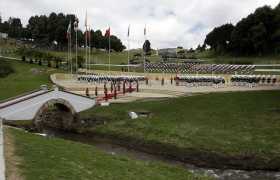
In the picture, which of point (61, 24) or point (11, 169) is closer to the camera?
point (11, 169)

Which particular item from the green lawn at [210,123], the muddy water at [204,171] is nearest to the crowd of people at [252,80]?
the green lawn at [210,123]

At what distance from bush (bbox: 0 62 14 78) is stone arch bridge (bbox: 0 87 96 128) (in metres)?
52.7

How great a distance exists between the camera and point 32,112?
4944cm

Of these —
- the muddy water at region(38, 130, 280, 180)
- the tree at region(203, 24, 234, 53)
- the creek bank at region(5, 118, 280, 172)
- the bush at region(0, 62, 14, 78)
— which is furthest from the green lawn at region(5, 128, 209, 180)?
the tree at region(203, 24, 234, 53)

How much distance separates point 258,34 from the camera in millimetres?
115750

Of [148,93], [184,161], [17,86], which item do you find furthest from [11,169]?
[17,86]

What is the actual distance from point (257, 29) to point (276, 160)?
86.7m

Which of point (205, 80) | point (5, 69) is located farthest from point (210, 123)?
point (5, 69)

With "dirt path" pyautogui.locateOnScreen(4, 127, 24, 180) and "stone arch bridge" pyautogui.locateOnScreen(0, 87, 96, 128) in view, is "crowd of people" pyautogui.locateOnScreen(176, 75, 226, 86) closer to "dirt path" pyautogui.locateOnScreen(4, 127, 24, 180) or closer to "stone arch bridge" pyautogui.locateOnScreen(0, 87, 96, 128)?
"stone arch bridge" pyautogui.locateOnScreen(0, 87, 96, 128)

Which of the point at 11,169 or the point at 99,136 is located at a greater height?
the point at 11,169

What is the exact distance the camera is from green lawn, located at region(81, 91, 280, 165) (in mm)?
38000

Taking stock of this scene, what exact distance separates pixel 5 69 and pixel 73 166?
9221cm

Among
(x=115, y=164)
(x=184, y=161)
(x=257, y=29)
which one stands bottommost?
(x=184, y=161)

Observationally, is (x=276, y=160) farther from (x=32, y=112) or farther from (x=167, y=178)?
(x=32, y=112)
